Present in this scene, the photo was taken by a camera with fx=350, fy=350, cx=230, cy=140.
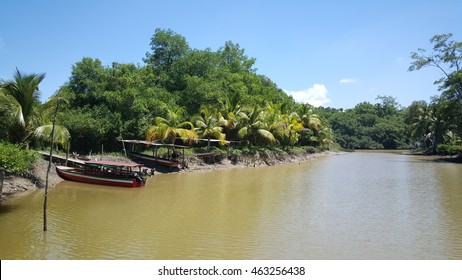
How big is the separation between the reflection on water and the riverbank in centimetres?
94

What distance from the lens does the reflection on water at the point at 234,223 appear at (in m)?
8.91

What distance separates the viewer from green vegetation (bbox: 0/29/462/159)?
17.1 meters

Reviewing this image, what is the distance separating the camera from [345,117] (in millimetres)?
82625

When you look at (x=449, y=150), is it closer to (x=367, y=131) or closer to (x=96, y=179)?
(x=367, y=131)

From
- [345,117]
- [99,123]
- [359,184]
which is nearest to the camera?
[359,184]

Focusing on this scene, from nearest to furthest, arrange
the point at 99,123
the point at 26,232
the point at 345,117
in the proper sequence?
the point at 26,232, the point at 99,123, the point at 345,117

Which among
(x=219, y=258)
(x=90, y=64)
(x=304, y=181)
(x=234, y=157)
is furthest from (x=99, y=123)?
(x=219, y=258)

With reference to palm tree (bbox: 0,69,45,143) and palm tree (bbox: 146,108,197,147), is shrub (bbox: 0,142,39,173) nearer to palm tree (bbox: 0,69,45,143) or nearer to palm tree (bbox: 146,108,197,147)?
palm tree (bbox: 0,69,45,143)

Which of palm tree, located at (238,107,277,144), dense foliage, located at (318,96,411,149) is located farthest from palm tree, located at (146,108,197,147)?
dense foliage, located at (318,96,411,149)

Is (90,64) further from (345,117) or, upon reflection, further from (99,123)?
(345,117)

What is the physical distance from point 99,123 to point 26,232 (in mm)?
16653

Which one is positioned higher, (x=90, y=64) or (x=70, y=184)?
(x=90, y=64)

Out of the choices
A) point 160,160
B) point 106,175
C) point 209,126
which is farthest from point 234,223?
point 209,126

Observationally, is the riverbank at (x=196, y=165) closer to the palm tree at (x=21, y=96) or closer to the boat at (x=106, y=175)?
the boat at (x=106, y=175)
